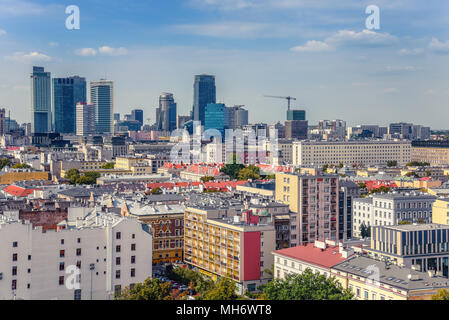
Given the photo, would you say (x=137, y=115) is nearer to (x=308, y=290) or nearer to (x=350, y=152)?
(x=350, y=152)

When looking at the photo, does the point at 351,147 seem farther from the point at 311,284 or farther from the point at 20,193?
the point at 311,284

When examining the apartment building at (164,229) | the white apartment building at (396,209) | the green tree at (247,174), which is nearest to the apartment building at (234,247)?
the apartment building at (164,229)

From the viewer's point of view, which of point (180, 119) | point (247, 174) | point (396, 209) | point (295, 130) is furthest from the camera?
point (180, 119)

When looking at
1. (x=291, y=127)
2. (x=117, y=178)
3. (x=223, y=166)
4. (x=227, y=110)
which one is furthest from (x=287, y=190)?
(x=227, y=110)

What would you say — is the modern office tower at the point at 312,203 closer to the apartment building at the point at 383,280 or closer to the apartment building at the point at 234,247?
the apartment building at the point at 234,247

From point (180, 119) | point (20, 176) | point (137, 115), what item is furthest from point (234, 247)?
point (137, 115)

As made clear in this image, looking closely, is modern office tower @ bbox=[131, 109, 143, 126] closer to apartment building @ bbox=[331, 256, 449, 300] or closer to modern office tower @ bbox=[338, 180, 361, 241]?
modern office tower @ bbox=[338, 180, 361, 241]

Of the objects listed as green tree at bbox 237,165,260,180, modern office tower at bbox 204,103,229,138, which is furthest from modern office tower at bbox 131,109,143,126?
green tree at bbox 237,165,260,180
